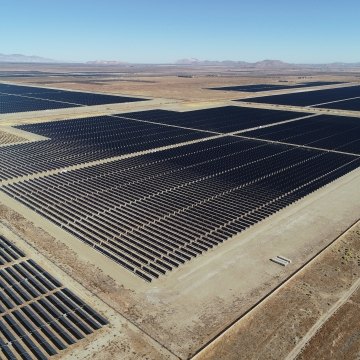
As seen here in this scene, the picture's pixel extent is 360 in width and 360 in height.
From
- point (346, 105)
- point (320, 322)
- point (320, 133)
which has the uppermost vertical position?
point (346, 105)

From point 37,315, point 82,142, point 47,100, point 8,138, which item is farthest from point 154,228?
point 47,100

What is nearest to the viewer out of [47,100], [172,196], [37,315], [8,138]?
[37,315]

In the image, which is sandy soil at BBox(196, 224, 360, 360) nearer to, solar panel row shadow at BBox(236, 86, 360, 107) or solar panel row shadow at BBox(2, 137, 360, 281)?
solar panel row shadow at BBox(2, 137, 360, 281)

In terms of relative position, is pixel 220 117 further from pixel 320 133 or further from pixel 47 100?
pixel 47 100

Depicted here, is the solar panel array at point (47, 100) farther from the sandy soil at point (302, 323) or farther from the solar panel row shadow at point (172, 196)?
the sandy soil at point (302, 323)

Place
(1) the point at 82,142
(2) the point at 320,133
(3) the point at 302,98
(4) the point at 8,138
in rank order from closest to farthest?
(1) the point at 82,142 → (4) the point at 8,138 → (2) the point at 320,133 → (3) the point at 302,98
